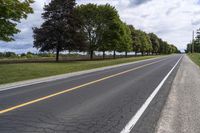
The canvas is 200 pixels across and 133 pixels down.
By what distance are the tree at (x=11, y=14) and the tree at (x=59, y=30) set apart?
59.8ft

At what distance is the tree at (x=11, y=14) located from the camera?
78.2ft

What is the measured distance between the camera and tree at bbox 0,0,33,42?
23.8m

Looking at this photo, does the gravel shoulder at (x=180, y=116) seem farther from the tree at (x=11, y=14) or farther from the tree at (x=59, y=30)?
the tree at (x=59, y=30)

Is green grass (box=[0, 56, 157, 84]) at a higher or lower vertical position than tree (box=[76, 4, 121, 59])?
lower

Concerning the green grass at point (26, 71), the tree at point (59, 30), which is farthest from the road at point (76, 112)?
the tree at point (59, 30)

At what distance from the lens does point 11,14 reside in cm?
2438

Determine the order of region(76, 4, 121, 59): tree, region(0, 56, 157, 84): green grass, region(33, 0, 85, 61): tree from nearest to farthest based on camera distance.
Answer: region(0, 56, 157, 84): green grass < region(33, 0, 85, 61): tree < region(76, 4, 121, 59): tree

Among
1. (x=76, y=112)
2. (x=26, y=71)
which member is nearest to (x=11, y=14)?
(x=26, y=71)

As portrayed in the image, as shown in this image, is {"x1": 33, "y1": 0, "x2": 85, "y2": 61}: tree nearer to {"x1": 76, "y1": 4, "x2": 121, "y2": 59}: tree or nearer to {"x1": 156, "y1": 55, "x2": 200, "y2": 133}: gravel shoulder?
{"x1": 76, "y1": 4, "x2": 121, "y2": 59}: tree

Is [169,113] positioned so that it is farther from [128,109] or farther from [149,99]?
[149,99]

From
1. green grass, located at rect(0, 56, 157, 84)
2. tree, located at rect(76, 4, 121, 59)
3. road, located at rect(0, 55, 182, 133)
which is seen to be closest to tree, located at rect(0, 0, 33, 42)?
green grass, located at rect(0, 56, 157, 84)

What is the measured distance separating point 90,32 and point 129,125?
54.5 metres

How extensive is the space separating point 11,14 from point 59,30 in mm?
20676

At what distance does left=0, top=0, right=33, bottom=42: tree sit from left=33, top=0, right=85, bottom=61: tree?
59.8ft
